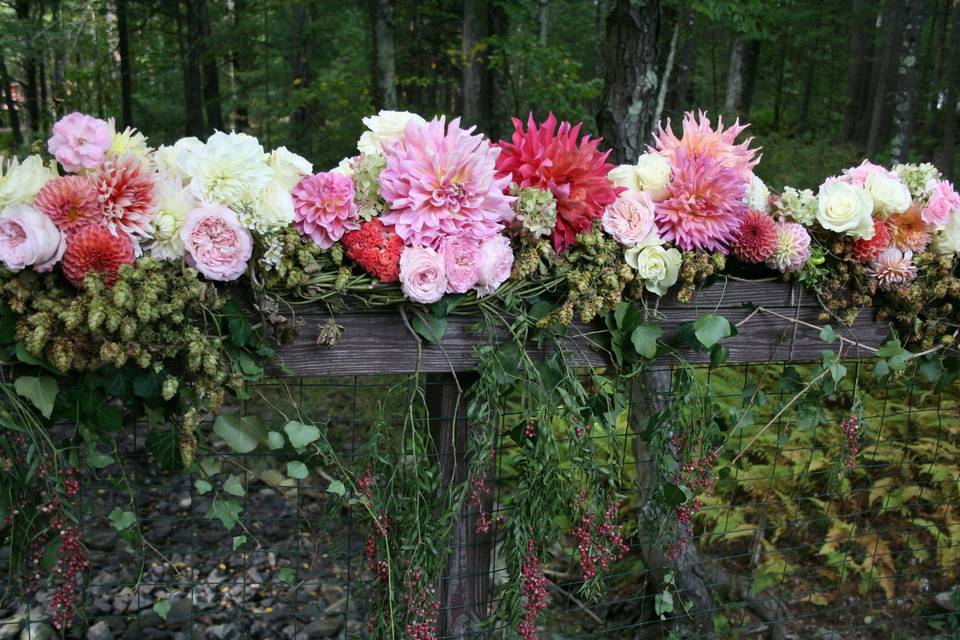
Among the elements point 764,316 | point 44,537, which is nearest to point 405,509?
point 44,537

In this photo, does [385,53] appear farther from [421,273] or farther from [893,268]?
[421,273]

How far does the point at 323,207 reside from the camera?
171 centimetres

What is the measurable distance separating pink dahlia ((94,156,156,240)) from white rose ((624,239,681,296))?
42.4 inches

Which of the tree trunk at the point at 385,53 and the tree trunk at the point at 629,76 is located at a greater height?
the tree trunk at the point at 385,53

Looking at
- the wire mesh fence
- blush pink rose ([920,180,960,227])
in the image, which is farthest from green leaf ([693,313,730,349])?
the wire mesh fence

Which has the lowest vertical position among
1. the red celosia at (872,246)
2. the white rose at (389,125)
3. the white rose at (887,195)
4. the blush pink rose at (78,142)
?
the red celosia at (872,246)

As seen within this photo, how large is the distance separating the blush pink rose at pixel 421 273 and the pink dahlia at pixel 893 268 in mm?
1246

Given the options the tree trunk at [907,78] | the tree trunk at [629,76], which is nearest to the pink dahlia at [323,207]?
the tree trunk at [629,76]

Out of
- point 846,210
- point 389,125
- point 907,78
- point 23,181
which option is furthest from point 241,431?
point 907,78

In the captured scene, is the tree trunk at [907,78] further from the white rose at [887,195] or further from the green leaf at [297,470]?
the green leaf at [297,470]

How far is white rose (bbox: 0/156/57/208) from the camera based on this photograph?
1511mm

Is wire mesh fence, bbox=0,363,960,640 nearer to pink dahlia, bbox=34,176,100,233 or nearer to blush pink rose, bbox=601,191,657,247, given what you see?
blush pink rose, bbox=601,191,657,247

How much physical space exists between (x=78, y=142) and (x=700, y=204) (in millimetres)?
1387

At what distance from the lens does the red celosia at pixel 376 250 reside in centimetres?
171
